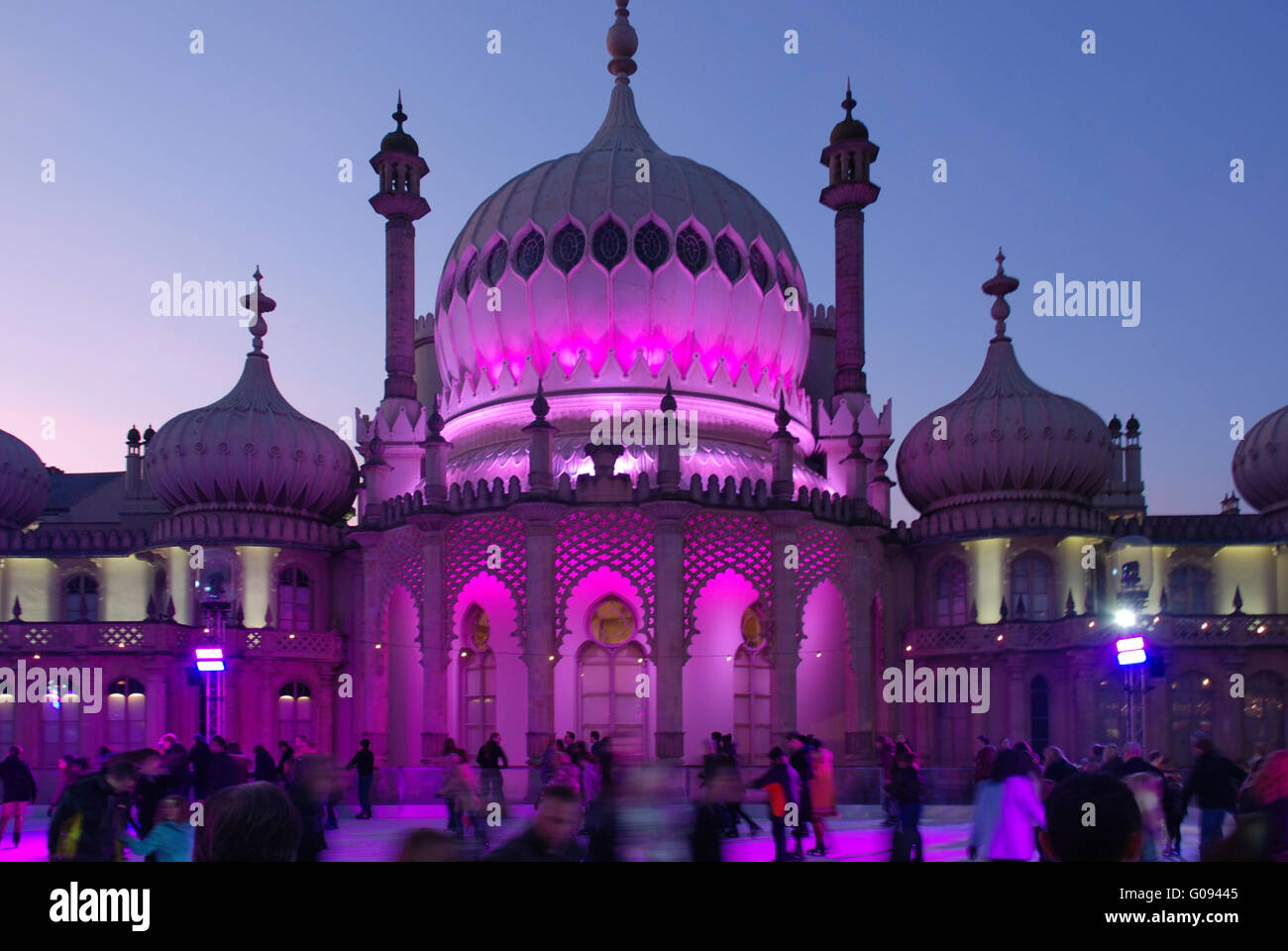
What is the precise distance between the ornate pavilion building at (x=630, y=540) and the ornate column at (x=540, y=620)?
0.07 m

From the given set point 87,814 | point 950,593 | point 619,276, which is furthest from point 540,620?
point 87,814

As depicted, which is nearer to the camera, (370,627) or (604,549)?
(604,549)

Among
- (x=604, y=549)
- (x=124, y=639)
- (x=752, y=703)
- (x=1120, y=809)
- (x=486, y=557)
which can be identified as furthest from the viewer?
(x=124, y=639)

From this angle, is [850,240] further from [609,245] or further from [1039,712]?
[1039,712]

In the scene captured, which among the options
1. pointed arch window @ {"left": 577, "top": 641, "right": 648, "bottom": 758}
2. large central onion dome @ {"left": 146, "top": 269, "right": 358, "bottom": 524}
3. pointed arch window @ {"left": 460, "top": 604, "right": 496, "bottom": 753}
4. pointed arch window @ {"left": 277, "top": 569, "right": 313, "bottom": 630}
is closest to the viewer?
pointed arch window @ {"left": 577, "top": 641, "right": 648, "bottom": 758}

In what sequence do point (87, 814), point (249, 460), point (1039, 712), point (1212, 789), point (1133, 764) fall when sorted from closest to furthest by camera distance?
1. point (87, 814)
2. point (1212, 789)
3. point (1133, 764)
4. point (1039, 712)
5. point (249, 460)

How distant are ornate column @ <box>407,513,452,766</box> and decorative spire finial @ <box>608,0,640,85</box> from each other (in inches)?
556

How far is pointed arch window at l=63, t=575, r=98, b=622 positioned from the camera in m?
33.2

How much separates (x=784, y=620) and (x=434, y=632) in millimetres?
7041

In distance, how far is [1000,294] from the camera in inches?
1321

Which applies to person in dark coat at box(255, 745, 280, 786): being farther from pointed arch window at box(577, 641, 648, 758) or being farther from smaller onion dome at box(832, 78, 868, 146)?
smaller onion dome at box(832, 78, 868, 146)

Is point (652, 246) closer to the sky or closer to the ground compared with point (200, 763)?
closer to the sky

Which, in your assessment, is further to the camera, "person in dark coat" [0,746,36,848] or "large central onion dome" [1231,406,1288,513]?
"large central onion dome" [1231,406,1288,513]

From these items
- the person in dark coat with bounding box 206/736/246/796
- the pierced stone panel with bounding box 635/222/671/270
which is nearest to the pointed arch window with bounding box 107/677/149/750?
the pierced stone panel with bounding box 635/222/671/270
